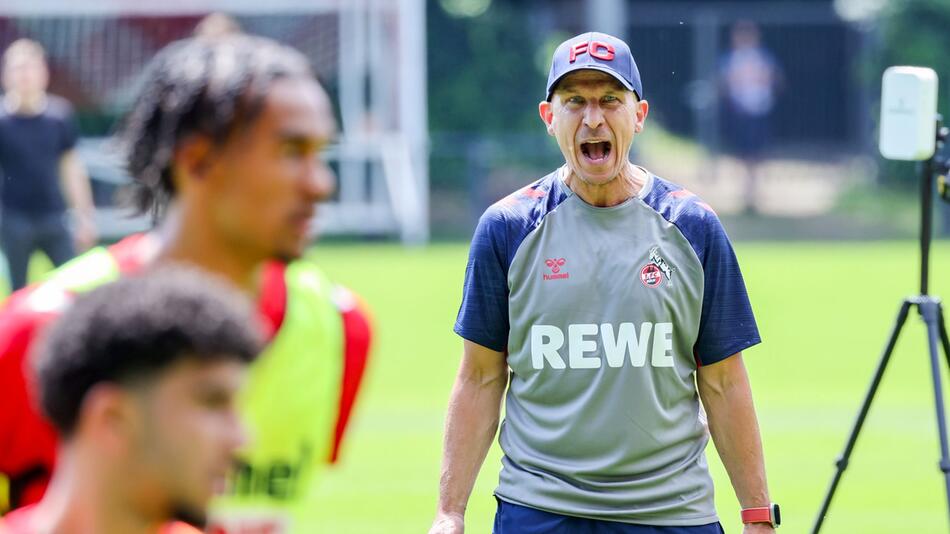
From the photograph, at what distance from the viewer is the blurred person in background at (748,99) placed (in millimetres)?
27609

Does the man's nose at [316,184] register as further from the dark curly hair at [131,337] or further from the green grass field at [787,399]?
the green grass field at [787,399]

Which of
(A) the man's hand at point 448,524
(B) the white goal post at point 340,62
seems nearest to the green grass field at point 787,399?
(A) the man's hand at point 448,524

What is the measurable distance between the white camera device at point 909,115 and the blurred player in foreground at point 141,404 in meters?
4.59

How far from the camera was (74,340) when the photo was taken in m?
2.59

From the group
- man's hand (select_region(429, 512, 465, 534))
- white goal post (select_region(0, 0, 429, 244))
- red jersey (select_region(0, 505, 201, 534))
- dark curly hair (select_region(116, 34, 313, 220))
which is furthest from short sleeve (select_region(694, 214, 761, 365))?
white goal post (select_region(0, 0, 429, 244))

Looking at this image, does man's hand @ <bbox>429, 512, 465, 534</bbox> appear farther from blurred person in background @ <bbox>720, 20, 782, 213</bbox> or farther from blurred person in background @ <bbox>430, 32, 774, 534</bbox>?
blurred person in background @ <bbox>720, 20, 782, 213</bbox>

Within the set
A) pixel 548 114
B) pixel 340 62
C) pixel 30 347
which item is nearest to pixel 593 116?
pixel 548 114

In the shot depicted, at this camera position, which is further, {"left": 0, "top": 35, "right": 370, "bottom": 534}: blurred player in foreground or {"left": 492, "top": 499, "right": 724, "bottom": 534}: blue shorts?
{"left": 492, "top": 499, "right": 724, "bottom": 534}: blue shorts

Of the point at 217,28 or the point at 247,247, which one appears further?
the point at 217,28

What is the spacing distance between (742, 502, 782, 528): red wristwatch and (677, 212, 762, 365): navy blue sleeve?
44 centimetres

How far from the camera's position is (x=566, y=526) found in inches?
191

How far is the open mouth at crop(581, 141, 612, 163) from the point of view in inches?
191

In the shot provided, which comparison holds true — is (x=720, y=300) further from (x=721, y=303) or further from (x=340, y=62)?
(x=340, y=62)

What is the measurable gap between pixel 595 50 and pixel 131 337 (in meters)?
2.58
